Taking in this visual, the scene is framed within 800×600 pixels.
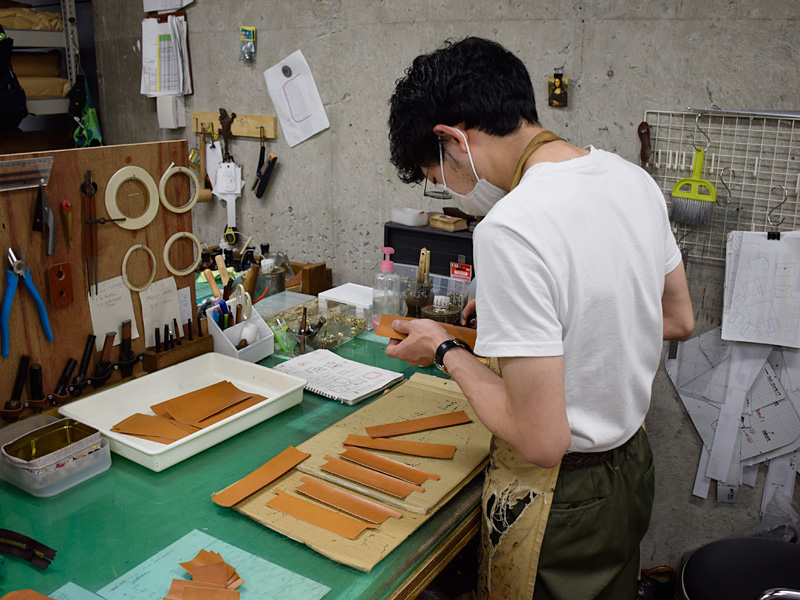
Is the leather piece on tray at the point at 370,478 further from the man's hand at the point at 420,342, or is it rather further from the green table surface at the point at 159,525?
the man's hand at the point at 420,342

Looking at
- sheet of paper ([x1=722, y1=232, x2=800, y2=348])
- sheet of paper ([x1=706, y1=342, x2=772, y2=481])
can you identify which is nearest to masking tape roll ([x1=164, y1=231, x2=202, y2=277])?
sheet of paper ([x1=722, y1=232, x2=800, y2=348])

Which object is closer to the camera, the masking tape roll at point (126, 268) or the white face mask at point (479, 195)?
the white face mask at point (479, 195)

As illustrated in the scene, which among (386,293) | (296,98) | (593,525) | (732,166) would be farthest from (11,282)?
(732,166)

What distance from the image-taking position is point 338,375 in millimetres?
1818

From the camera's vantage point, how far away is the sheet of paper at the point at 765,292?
218 centimetres

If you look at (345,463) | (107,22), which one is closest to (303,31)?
(107,22)

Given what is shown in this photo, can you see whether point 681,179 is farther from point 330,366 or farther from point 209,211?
point 209,211

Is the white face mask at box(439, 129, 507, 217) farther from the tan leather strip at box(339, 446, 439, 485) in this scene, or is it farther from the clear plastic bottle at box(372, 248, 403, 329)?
the clear plastic bottle at box(372, 248, 403, 329)

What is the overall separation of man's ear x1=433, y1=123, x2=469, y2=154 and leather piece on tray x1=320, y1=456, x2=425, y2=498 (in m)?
0.66

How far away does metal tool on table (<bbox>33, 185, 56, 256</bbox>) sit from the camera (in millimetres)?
1436

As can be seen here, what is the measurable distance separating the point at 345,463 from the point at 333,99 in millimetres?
2096

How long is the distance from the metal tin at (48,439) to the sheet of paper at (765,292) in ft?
6.71

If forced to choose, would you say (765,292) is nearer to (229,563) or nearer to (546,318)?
(546,318)

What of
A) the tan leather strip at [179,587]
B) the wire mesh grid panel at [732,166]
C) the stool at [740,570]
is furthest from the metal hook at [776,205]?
the tan leather strip at [179,587]
